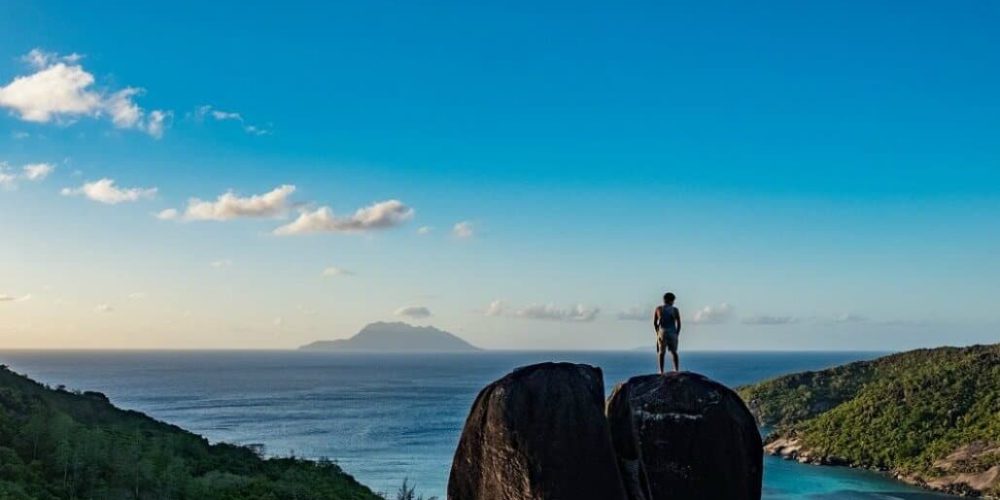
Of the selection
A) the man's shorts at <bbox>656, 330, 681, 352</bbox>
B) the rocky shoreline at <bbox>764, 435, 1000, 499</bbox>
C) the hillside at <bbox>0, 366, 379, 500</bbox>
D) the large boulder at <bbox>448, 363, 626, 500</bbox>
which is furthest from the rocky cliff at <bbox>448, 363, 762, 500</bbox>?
the rocky shoreline at <bbox>764, 435, 1000, 499</bbox>

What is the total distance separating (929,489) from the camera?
94.1 m

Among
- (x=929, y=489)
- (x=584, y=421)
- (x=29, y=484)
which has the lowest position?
(x=929, y=489)

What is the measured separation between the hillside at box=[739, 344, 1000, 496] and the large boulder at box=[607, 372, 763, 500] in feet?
287

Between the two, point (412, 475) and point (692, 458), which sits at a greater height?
point (692, 458)

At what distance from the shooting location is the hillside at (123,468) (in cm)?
5009

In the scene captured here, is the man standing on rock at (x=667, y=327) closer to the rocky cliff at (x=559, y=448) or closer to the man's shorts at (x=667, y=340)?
the man's shorts at (x=667, y=340)

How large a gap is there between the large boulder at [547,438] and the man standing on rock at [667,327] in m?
5.19

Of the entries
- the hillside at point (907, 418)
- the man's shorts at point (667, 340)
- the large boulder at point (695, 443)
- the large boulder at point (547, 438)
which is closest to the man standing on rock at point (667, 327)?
the man's shorts at point (667, 340)

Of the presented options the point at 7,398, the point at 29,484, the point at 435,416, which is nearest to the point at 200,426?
the point at 435,416

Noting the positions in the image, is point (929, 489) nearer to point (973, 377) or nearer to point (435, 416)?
point (973, 377)

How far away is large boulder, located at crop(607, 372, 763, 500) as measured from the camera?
13.0 meters

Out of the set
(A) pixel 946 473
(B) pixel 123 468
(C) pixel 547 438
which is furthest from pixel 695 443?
(A) pixel 946 473

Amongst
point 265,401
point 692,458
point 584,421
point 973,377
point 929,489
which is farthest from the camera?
point 265,401

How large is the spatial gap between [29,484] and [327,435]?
286ft
